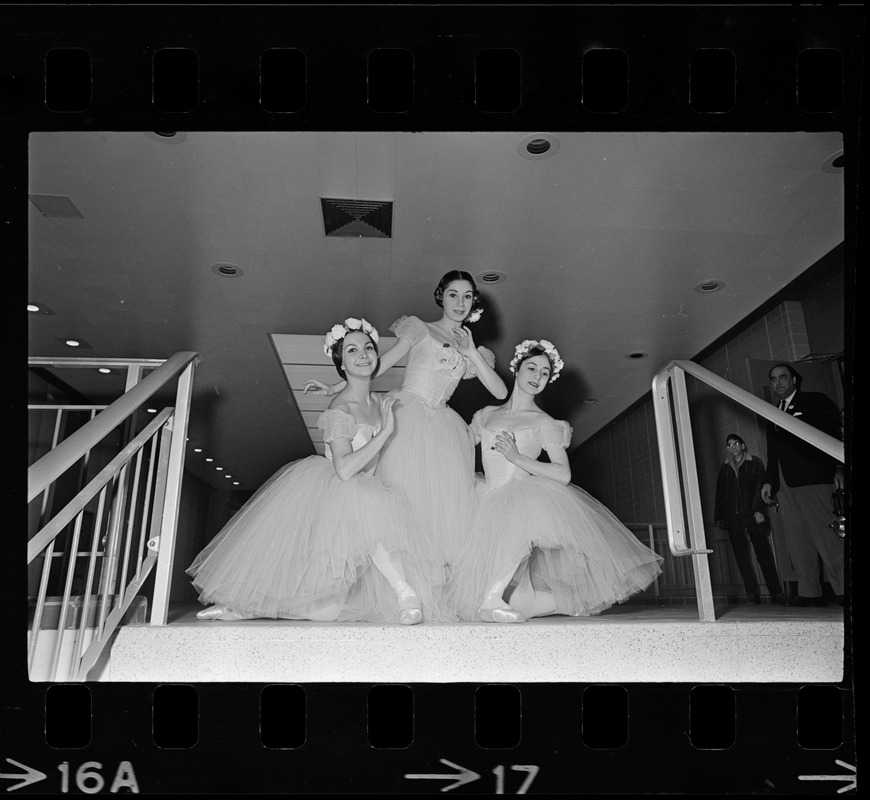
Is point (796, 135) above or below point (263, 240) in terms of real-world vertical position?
above

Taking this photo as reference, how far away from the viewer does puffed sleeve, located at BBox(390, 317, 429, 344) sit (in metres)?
2.34

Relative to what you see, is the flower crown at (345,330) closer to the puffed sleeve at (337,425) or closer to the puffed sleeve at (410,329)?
the puffed sleeve at (410,329)

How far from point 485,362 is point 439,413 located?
23 cm

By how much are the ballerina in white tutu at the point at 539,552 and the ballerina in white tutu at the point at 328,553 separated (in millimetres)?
126

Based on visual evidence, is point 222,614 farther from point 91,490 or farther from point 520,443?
point 520,443

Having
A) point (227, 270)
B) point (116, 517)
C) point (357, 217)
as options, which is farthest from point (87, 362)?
point (357, 217)

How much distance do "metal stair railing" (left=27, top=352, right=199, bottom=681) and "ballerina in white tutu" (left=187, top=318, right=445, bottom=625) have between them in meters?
0.15
